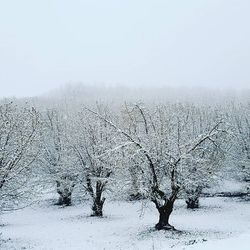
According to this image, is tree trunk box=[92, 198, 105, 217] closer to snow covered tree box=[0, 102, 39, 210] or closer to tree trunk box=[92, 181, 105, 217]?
tree trunk box=[92, 181, 105, 217]

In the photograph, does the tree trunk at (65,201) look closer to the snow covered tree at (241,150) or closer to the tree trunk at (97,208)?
the tree trunk at (97,208)

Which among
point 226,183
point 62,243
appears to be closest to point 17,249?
point 62,243

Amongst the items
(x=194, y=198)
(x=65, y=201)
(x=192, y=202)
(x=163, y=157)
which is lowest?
(x=65, y=201)

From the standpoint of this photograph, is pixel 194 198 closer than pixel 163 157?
No

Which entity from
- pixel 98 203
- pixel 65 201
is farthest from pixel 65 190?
pixel 98 203

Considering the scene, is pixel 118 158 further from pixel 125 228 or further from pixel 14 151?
pixel 14 151

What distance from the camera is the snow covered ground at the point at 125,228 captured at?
22963 millimetres

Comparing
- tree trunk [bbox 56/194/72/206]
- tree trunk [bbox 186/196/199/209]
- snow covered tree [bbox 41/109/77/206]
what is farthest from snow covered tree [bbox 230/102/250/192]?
tree trunk [bbox 56/194/72/206]

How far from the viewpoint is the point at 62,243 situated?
24.8 metres

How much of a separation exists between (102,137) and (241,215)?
15.2 m

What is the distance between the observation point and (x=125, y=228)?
29.3 meters

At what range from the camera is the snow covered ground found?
75.3ft

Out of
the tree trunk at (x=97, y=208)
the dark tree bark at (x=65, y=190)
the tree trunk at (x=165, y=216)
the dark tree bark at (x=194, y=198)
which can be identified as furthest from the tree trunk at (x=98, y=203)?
the tree trunk at (x=165, y=216)

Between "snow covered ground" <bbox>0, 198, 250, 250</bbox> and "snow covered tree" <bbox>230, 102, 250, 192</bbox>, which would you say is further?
"snow covered tree" <bbox>230, 102, 250, 192</bbox>
